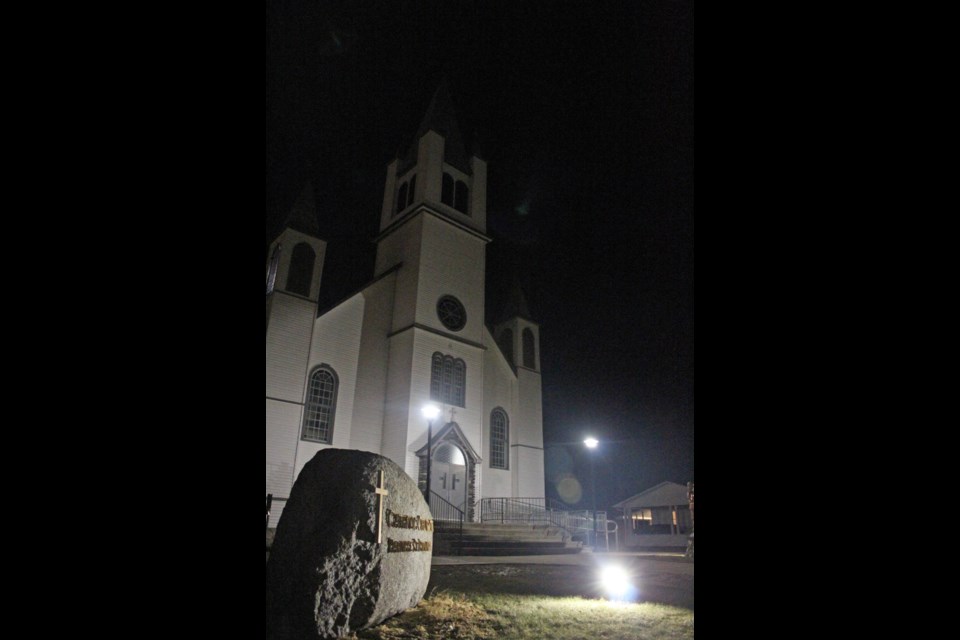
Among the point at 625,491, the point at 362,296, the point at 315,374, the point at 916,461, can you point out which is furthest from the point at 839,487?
the point at 625,491

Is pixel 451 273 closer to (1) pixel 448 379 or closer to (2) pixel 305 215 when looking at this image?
(1) pixel 448 379

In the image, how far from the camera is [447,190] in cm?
2306

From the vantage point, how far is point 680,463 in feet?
74.9

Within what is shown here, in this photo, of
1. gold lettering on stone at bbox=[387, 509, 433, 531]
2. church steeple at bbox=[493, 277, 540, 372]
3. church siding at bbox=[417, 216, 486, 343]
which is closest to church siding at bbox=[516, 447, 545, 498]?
church steeple at bbox=[493, 277, 540, 372]

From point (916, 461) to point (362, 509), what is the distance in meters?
4.06

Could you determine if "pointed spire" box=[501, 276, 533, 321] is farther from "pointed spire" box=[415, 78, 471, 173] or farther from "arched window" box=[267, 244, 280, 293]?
"arched window" box=[267, 244, 280, 293]

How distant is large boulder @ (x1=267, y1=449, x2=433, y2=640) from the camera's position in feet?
14.3

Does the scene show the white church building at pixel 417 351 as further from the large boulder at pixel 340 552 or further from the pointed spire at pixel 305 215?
the large boulder at pixel 340 552

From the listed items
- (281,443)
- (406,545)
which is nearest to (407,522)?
(406,545)

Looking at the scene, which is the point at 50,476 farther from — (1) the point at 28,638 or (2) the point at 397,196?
(2) the point at 397,196

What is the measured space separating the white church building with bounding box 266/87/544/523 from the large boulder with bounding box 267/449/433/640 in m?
10.7

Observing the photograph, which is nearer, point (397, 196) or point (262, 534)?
point (262, 534)

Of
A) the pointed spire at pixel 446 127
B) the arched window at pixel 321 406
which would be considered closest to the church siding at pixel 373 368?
the arched window at pixel 321 406

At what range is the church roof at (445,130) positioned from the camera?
2355cm
